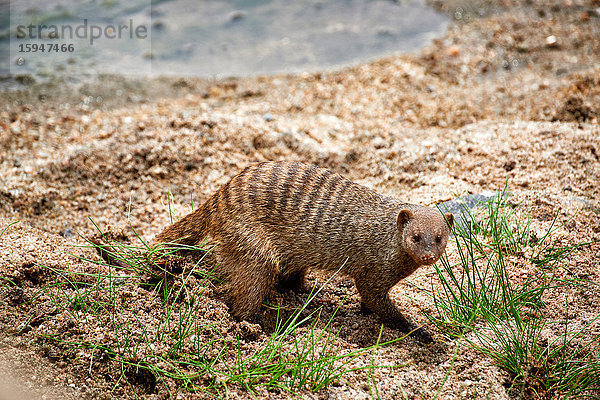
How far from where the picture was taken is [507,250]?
3639 millimetres

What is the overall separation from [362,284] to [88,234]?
7.12ft

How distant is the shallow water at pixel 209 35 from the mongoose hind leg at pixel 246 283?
3.80 meters

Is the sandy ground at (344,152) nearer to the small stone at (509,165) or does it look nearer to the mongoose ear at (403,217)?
the small stone at (509,165)

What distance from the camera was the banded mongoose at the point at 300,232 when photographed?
3.34 meters

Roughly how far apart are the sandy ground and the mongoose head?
50 centimetres

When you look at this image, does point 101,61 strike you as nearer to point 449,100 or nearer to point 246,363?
point 449,100

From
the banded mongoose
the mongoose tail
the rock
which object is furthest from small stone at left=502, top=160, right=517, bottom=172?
the mongoose tail

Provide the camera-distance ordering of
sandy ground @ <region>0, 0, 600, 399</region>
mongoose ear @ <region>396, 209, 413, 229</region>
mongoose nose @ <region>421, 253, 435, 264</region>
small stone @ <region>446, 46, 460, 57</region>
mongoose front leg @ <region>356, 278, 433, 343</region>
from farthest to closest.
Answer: small stone @ <region>446, 46, 460, 57</region> → mongoose front leg @ <region>356, 278, 433, 343</region> → mongoose ear @ <region>396, 209, 413, 229</region> → mongoose nose @ <region>421, 253, 435, 264</region> → sandy ground @ <region>0, 0, 600, 399</region>

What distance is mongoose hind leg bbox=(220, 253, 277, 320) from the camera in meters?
3.33

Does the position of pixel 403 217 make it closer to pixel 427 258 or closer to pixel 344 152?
pixel 427 258

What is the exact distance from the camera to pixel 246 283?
336cm

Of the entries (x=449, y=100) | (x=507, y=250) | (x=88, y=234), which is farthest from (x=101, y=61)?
(x=507, y=250)

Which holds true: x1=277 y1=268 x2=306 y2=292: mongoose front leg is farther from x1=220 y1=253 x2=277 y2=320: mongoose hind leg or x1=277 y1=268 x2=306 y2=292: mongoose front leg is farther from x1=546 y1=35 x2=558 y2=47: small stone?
x1=546 y1=35 x2=558 y2=47: small stone

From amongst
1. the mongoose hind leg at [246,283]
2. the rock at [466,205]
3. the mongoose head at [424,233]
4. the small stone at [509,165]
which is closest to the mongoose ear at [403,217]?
the mongoose head at [424,233]
